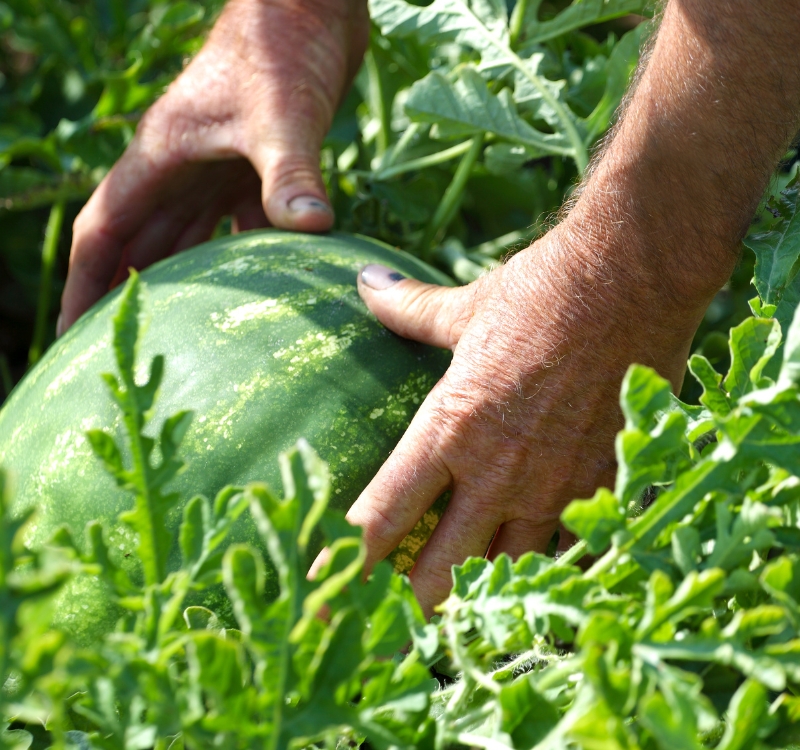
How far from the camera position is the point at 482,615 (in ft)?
2.94

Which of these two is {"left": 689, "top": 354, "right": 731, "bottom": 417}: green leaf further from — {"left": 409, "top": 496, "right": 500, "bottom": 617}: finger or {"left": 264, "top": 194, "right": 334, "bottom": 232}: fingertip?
{"left": 264, "top": 194, "right": 334, "bottom": 232}: fingertip

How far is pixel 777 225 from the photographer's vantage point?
138cm

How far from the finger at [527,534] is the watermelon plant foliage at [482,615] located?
40cm

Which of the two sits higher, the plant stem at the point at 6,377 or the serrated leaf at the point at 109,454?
Answer: the serrated leaf at the point at 109,454

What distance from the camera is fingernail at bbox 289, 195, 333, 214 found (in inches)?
71.5

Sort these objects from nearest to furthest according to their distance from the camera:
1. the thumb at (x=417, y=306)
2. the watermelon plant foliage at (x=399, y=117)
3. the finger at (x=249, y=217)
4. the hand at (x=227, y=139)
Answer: the thumb at (x=417, y=306) < the watermelon plant foliage at (x=399, y=117) < the hand at (x=227, y=139) < the finger at (x=249, y=217)

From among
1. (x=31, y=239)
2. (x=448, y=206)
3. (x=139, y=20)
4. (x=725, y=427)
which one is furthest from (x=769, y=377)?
(x=139, y=20)

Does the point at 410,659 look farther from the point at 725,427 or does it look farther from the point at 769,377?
the point at 769,377

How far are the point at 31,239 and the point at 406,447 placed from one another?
216 centimetres

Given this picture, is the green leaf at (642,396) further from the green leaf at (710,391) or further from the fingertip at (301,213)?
the fingertip at (301,213)

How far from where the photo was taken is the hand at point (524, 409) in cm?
135

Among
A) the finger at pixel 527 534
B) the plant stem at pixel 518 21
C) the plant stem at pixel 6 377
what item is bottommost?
the plant stem at pixel 6 377

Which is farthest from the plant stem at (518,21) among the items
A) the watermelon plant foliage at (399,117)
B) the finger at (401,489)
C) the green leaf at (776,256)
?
the finger at (401,489)

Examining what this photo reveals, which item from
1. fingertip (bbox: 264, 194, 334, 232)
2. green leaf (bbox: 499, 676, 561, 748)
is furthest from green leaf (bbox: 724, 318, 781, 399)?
fingertip (bbox: 264, 194, 334, 232)
